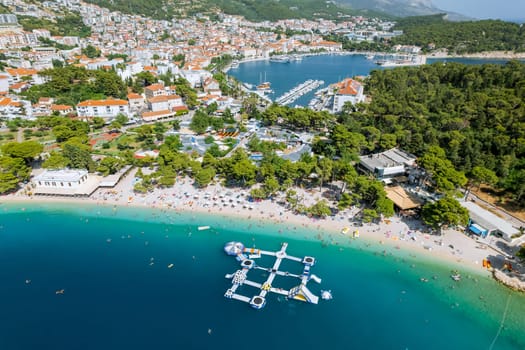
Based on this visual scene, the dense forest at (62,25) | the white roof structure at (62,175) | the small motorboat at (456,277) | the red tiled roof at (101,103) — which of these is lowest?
the small motorboat at (456,277)

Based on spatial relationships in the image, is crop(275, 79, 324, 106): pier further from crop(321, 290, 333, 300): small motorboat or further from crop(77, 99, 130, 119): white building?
crop(321, 290, 333, 300): small motorboat

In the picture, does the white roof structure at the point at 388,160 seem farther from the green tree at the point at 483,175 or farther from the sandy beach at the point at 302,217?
the sandy beach at the point at 302,217

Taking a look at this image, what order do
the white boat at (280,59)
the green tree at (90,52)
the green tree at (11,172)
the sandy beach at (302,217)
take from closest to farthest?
the sandy beach at (302,217) → the green tree at (11,172) → the green tree at (90,52) → the white boat at (280,59)

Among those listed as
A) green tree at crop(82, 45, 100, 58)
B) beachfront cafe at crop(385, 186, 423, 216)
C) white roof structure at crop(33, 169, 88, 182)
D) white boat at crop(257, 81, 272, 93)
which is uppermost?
green tree at crop(82, 45, 100, 58)

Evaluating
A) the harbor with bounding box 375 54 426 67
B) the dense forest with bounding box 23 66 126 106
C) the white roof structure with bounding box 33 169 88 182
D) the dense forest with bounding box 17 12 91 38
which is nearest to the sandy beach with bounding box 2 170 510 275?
the white roof structure with bounding box 33 169 88 182

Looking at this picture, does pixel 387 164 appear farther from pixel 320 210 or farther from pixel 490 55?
pixel 490 55

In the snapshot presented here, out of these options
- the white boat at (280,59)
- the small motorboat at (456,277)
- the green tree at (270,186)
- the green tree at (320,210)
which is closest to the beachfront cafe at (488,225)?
the small motorboat at (456,277)

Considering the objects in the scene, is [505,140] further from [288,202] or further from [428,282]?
[288,202]
